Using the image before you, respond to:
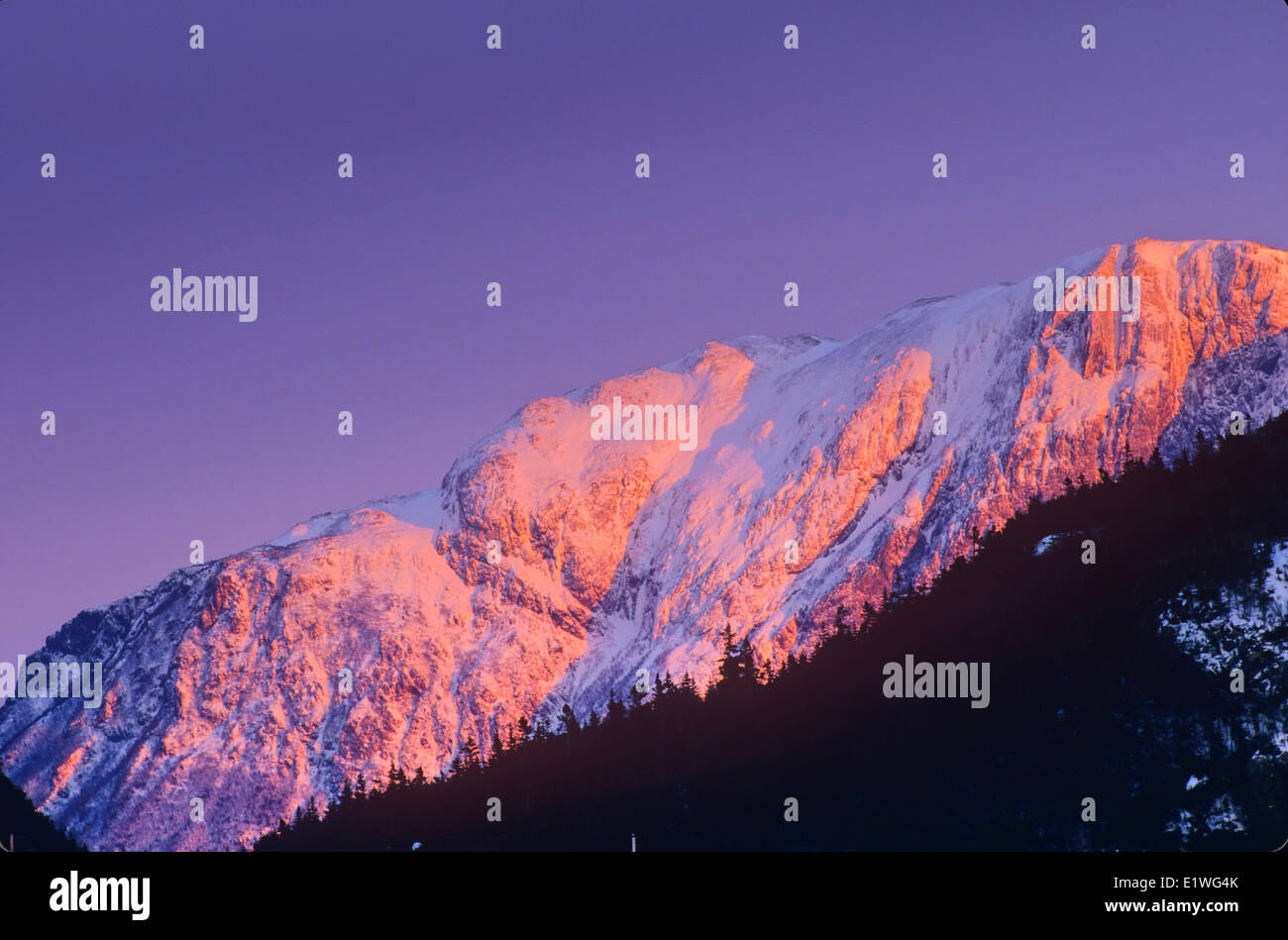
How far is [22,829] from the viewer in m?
175

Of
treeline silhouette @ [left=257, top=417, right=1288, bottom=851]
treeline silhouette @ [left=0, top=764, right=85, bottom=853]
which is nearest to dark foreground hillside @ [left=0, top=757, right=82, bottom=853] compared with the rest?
treeline silhouette @ [left=0, top=764, right=85, bottom=853]

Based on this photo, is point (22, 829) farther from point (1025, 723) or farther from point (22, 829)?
point (1025, 723)

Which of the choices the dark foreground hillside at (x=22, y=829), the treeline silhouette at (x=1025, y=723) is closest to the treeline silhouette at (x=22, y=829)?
the dark foreground hillside at (x=22, y=829)

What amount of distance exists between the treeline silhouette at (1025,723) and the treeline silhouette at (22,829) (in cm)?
3474

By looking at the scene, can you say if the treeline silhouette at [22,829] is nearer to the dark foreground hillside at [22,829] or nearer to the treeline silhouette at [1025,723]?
the dark foreground hillside at [22,829]

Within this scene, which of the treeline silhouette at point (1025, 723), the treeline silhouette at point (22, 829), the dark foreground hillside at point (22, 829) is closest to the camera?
the treeline silhouette at point (1025, 723)

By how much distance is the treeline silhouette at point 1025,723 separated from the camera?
386 feet

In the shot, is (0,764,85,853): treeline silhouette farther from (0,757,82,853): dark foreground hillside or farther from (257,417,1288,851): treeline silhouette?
(257,417,1288,851): treeline silhouette

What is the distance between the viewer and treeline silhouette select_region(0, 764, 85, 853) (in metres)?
167

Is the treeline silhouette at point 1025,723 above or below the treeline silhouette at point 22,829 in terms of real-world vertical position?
above

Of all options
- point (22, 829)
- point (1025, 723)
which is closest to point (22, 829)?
point (22, 829)
